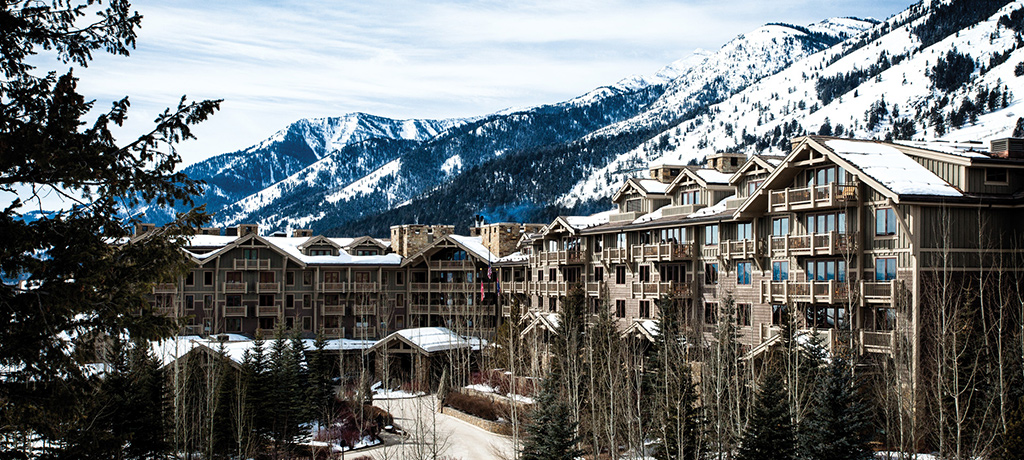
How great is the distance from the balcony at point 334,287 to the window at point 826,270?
156 ft

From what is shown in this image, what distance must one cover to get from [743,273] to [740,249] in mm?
1541

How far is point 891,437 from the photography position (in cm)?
3516

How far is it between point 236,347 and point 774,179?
38.1m

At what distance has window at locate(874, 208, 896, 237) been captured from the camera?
39.0 m

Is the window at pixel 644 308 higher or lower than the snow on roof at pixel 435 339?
higher

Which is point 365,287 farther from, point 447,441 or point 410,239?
point 447,441

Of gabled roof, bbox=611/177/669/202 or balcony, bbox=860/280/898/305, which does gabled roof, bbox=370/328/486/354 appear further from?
balcony, bbox=860/280/898/305

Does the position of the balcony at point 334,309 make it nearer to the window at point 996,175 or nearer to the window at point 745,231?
the window at point 745,231

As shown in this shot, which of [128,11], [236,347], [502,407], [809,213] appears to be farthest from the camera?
[236,347]

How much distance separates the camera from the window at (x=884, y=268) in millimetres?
38875

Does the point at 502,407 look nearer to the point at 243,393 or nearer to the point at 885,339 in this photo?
the point at 243,393

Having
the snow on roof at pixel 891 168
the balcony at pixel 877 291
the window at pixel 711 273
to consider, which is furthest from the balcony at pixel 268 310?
the balcony at pixel 877 291

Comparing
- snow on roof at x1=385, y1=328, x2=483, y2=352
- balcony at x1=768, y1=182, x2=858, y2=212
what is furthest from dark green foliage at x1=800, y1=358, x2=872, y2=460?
snow on roof at x1=385, y1=328, x2=483, y2=352

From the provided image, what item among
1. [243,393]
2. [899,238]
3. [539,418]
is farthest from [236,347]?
[899,238]
